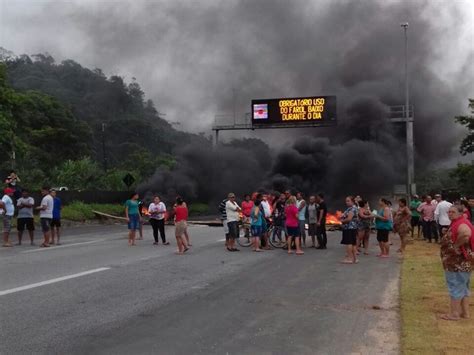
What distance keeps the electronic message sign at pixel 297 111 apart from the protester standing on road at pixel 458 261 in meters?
24.7

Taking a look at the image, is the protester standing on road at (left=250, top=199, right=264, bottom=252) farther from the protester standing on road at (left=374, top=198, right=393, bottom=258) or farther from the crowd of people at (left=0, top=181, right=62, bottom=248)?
the crowd of people at (left=0, top=181, right=62, bottom=248)

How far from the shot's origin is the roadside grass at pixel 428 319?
5406 millimetres

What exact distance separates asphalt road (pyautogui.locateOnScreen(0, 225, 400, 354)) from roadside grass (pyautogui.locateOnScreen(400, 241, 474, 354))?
0.63ft

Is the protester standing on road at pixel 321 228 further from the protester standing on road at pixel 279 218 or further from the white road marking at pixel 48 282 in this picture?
the white road marking at pixel 48 282

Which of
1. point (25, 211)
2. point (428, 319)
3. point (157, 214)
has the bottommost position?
point (428, 319)

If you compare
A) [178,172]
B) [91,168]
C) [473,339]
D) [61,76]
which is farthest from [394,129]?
[61,76]

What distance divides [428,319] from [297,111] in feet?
82.9

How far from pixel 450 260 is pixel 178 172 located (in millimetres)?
32209

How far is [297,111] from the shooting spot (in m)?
31.2

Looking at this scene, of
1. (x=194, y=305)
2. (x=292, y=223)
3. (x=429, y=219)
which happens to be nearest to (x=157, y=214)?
(x=292, y=223)

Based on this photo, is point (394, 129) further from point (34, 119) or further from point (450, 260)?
point (34, 119)

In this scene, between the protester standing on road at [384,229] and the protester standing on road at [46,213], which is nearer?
the protester standing on road at [384,229]

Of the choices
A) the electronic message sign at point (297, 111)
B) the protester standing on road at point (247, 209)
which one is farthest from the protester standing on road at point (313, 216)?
the electronic message sign at point (297, 111)

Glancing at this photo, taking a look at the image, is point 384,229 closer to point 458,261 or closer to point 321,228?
point 321,228
